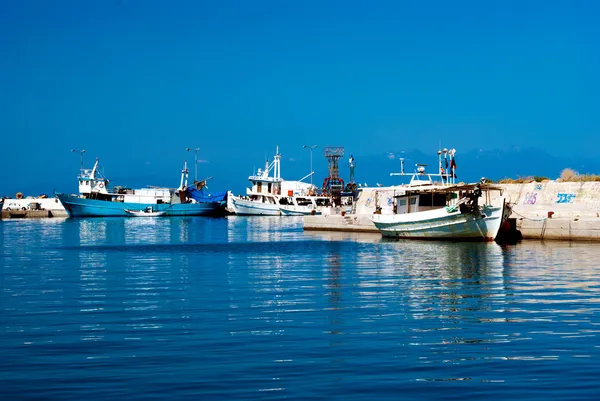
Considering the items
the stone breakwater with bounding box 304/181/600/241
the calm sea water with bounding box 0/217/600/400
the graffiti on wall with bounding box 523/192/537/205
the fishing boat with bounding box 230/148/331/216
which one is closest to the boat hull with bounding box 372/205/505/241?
the stone breakwater with bounding box 304/181/600/241

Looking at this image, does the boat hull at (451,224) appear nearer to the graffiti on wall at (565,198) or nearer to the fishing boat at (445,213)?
the fishing boat at (445,213)

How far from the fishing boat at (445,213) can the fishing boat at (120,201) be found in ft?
217

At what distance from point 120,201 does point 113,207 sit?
5.72ft

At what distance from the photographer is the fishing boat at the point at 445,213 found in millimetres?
40719

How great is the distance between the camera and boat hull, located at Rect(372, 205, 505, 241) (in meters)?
40.7

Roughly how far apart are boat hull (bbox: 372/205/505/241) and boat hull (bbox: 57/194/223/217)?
67.5 m

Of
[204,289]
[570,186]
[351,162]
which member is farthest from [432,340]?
[351,162]

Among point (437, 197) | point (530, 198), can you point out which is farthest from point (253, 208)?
point (437, 197)

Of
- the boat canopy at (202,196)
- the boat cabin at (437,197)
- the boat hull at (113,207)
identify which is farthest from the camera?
the boat canopy at (202,196)

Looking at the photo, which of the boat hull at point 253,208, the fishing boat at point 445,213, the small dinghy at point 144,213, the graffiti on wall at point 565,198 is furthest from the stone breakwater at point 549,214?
the small dinghy at point 144,213

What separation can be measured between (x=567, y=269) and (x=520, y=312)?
1015 centimetres

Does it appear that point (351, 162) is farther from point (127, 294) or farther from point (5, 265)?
point (127, 294)

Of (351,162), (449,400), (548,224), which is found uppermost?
(351,162)

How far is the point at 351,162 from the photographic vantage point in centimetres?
10544
